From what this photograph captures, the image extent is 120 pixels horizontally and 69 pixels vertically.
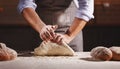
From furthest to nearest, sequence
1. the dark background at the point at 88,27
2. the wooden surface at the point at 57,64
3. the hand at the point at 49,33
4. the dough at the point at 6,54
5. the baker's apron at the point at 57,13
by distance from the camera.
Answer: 1. the dark background at the point at 88,27
2. the baker's apron at the point at 57,13
3. the hand at the point at 49,33
4. the dough at the point at 6,54
5. the wooden surface at the point at 57,64

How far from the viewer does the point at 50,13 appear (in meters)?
2.12

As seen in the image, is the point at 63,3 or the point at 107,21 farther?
the point at 107,21

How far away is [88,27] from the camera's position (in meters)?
3.15

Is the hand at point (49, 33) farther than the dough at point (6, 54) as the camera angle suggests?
Yes

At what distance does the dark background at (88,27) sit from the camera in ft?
10.3

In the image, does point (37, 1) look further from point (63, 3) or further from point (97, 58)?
point (97, 58)

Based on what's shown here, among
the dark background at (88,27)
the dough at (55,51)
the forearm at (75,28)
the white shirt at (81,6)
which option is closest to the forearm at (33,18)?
the white shirt at (81,6)

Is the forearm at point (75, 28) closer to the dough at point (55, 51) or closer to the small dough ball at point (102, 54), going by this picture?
the dough at point (55, 51)

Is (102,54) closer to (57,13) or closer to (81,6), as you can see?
(81,6)

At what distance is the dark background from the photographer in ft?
10.3

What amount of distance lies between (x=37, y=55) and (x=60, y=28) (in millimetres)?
609

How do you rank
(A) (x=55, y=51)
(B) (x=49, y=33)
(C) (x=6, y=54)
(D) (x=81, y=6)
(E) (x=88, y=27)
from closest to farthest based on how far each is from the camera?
(C) (x=6, y=54) < (A) (x=55, y=51) < (B) (x=49, y=33) < (D) (x=81, y=6) < (E) (x=88, y=27)

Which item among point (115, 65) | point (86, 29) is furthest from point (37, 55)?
point (86, 29)

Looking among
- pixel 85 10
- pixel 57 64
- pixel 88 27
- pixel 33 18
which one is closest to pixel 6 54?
pixel 57 64
